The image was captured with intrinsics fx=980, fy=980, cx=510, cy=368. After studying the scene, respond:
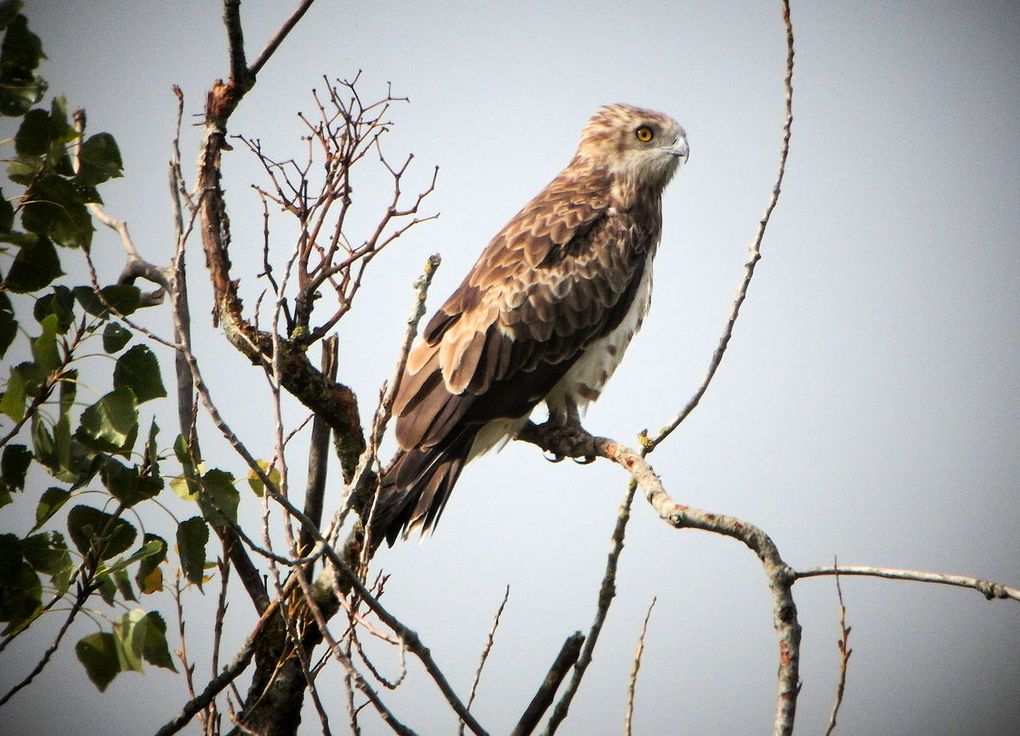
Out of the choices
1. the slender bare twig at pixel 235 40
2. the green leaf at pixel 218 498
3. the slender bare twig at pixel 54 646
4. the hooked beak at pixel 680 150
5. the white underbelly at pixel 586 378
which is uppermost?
the hooked beak at pixel 680 150

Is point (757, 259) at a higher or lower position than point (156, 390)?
higher

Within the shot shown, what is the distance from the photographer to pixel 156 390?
3422 mm

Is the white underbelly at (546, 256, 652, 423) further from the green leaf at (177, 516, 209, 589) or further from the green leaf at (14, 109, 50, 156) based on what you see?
the green leaf at (14, 109, 50, 156)

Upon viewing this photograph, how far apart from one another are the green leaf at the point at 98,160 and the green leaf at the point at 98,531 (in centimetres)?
111

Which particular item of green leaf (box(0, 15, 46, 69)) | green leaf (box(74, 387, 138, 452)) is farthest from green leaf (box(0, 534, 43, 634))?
green leaf (box(0, 15, 46, 69))

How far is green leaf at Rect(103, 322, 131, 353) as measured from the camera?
3.34 m

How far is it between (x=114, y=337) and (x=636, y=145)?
4951 millimetres

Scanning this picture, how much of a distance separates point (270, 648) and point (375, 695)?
1999 millimetres

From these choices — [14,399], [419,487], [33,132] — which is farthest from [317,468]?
[33,132]

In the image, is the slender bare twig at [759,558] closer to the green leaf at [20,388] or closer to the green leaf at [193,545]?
the green leaf at [193,545]

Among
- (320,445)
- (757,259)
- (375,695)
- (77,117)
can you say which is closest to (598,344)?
(320,445)

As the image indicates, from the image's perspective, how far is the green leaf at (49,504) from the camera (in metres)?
3.15

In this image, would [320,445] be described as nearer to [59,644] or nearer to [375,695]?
[59,644]

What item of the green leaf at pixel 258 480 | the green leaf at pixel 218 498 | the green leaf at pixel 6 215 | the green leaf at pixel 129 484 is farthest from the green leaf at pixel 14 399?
the green leaf at pixel 258 480
